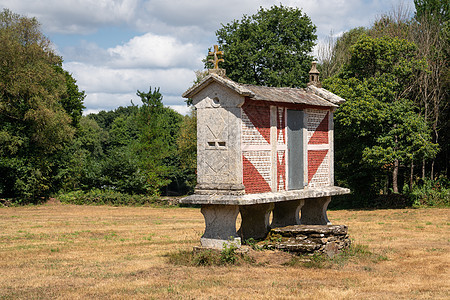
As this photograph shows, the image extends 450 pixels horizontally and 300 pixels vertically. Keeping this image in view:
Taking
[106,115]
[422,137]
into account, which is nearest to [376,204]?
[422,137]

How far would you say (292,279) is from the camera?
13.7 m

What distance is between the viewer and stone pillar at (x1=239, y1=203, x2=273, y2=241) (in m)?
17.2

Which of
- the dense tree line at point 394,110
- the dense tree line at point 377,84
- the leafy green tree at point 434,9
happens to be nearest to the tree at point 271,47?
the dense tree line at point 377,84

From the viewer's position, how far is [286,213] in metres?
18.6

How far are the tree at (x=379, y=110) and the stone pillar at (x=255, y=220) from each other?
1718cm

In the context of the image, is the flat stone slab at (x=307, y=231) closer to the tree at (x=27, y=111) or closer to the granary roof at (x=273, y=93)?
the granary roof at (x=273, y=93)

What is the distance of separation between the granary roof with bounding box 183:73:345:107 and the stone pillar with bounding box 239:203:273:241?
349cm

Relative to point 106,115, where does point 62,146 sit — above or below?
below

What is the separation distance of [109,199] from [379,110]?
21629 millimetres

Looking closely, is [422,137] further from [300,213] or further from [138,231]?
[138,231]

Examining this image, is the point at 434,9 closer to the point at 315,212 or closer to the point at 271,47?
the point at 271,47

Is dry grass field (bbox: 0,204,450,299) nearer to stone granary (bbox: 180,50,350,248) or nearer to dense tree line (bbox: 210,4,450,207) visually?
stone granary (bbox: 180,50,350,248)

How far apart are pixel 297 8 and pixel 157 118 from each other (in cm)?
1669

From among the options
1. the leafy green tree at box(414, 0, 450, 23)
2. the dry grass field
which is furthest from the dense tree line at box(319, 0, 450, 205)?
the dry grass field
